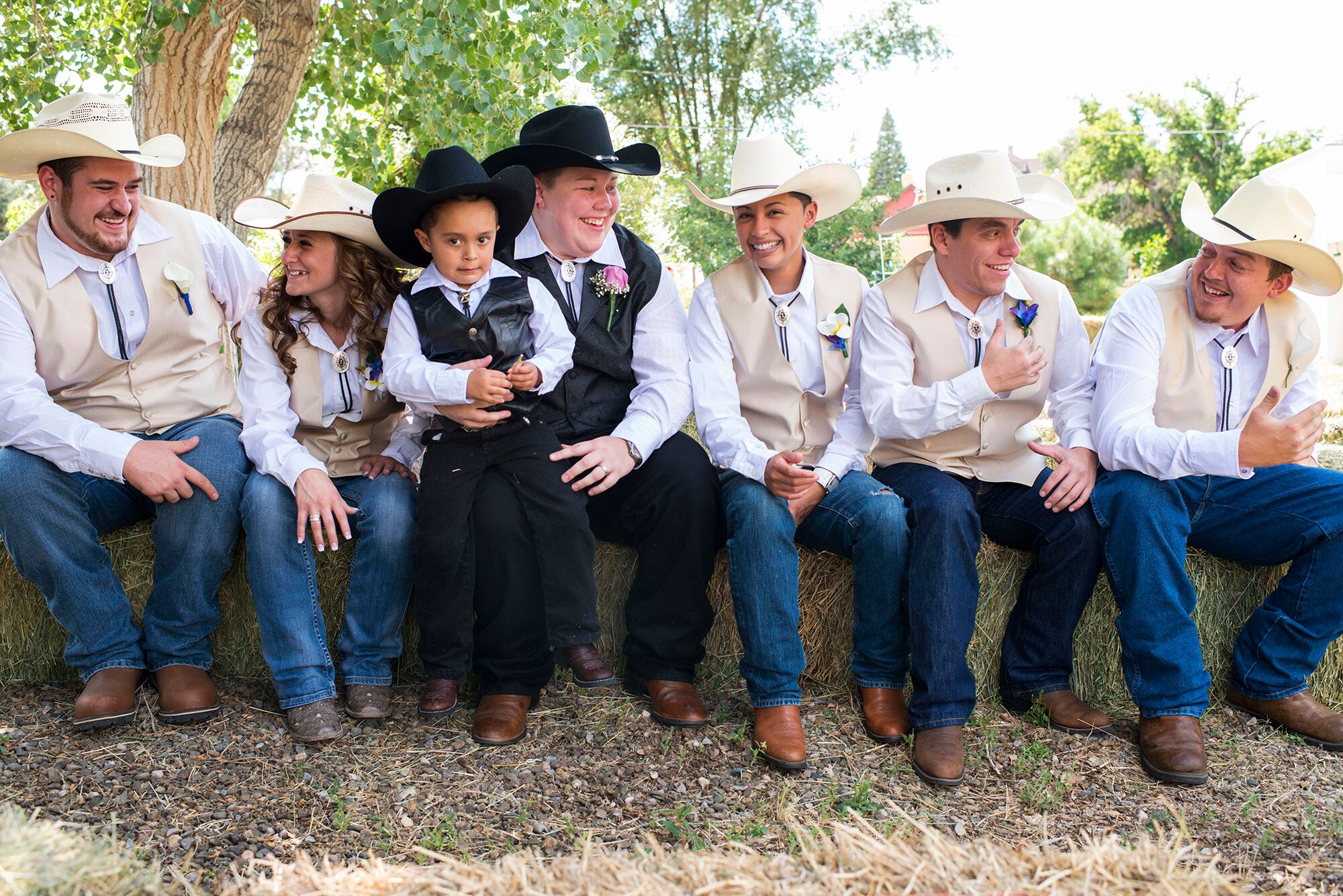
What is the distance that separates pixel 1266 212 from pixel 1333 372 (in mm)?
10854

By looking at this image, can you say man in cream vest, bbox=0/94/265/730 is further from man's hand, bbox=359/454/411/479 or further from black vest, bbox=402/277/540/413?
black vest, bbox=402/277/540/413

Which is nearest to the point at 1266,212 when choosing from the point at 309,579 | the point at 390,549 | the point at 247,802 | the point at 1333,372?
the point at 390,549

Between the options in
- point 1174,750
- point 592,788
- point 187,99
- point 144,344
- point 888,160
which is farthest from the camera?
point 888,160

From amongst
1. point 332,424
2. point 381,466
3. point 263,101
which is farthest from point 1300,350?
point 263,101

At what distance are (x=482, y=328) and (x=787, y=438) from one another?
1.12m

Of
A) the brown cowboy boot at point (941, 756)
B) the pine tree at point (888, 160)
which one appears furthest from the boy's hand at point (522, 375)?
the pine tree at point (888, 160)

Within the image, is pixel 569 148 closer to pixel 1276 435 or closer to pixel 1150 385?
pixel 1150 385

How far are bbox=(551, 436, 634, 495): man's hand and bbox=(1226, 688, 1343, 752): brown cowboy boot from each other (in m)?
2.20

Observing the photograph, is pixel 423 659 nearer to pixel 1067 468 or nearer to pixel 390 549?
pixel 390 549

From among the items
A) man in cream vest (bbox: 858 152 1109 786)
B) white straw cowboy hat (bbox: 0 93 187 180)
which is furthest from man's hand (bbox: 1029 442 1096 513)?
white straw cowboy hat (bbox: 0 93 187 180)

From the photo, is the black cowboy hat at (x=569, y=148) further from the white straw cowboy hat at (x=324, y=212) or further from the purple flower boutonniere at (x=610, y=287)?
the white straw cowboy hat at (x=324, y=212)

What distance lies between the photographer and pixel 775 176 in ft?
11.5

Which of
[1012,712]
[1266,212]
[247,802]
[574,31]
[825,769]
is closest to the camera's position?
[247,802]

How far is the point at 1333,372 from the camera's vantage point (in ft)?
40.1
